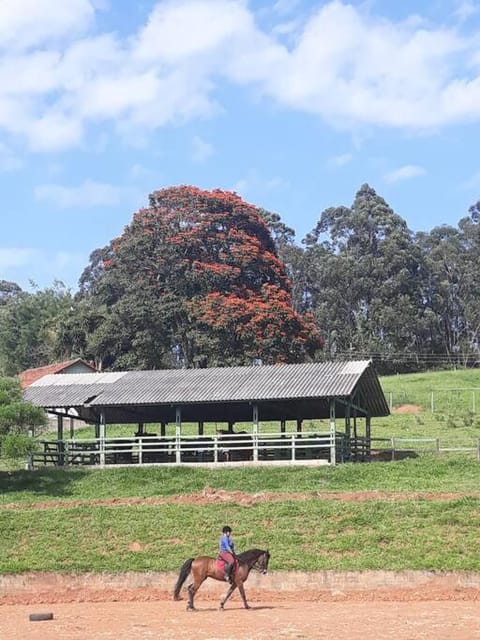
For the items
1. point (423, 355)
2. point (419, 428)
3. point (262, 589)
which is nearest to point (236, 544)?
point (262, 589)

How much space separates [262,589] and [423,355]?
171 feet

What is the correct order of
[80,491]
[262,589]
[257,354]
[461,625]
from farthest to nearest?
1. [257,354]
2. [80,491]
3. [262,589]
4. [461,625]

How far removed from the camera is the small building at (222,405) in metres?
28.1

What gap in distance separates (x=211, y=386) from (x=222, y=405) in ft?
3.98

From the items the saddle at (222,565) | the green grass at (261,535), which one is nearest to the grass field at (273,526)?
the green grass at (261,535)

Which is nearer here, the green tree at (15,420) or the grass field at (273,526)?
the grass field at (273,526)

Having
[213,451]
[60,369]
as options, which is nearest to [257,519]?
[213,451]

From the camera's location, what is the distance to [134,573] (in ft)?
61.8

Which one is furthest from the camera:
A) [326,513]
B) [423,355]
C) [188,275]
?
[423,355]

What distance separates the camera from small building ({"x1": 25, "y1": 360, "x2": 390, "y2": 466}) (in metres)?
28.1

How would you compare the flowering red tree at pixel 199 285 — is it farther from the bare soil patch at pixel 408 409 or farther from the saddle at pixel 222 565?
the saddle at pixel 222 565

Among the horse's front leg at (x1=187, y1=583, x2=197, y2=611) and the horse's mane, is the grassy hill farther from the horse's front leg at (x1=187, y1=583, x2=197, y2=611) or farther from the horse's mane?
the horse's front leg at (x1=187, y1=583, x2=197, y2=611)

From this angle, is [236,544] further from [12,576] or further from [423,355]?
[423,355]

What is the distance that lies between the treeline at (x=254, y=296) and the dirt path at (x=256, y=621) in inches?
999
